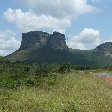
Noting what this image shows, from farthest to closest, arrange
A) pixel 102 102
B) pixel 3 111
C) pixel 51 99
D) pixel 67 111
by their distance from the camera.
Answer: pixel 51 99 → pixel 102 102 → pixel 67 111 → pixel 3 111

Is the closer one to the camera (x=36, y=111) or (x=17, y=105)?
(x=36, y=111)

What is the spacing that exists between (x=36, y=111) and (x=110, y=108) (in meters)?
3.33

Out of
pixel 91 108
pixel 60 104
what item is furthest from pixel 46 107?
pixel 91 108

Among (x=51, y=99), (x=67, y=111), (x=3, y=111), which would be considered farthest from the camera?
(x=51, y=99)

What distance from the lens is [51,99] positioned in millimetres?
18078

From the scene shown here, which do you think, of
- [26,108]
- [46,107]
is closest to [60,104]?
[46,107]

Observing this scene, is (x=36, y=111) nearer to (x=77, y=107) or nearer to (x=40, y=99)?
(x=77, y=107)

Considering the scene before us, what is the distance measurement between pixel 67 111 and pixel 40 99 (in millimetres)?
3826

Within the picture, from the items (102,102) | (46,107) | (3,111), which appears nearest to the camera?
(3,111)

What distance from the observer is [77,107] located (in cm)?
1495

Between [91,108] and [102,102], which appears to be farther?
[102,102]

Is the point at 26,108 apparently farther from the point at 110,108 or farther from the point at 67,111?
the point at 110,108

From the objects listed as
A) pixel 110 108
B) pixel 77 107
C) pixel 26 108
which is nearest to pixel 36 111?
pixel 26 108

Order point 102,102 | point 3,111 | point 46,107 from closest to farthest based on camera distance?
point 3,111 → point 46,107 → point 102,102
